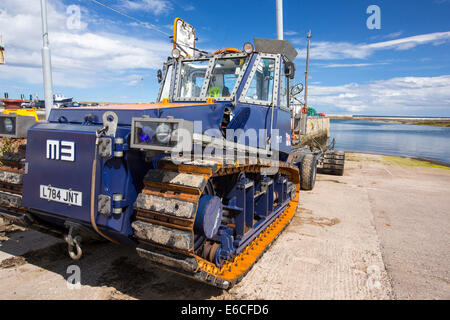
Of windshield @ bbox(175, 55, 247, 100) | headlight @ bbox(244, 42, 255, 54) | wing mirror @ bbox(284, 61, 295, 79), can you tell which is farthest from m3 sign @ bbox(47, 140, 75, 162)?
wing mirror @ bbox(284, 61, 295, 79)

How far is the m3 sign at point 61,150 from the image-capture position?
10.3 ft

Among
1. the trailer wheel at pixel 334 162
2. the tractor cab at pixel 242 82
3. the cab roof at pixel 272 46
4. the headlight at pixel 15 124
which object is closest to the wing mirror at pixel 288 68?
the tractor cab at pixel 242 82

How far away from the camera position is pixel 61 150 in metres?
3.20

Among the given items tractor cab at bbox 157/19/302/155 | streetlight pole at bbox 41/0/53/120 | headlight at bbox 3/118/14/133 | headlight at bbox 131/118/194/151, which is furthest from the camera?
streetlight pole at bbox 41/0/53/120

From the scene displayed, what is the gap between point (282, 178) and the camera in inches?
247

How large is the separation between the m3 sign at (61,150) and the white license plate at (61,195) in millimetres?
333

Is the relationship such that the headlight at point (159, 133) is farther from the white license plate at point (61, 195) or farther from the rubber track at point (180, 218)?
the white license plate at point (61, 195)

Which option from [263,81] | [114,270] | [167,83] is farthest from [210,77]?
[114,270]

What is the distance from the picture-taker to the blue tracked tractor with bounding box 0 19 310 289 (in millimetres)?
2891

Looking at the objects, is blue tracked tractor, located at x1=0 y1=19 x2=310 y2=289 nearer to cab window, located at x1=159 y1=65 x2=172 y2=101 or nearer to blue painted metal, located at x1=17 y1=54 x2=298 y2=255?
blue painted metal, located at x1=17 y1=54 x2=298 y2=255

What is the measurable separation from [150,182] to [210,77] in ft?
9.62

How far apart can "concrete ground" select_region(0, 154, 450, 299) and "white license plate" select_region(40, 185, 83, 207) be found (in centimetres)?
119
